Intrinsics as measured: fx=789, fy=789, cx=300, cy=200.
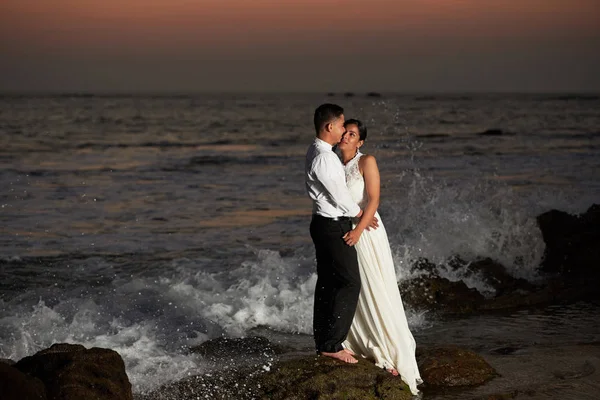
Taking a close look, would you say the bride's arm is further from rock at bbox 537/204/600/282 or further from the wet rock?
rock at bbox 537/204/600/282

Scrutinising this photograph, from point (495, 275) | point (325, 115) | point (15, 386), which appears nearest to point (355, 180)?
point (325, 115)

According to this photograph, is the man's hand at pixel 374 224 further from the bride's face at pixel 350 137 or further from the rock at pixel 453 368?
the rock at pixel 453 368

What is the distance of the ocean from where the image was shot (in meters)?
9.46

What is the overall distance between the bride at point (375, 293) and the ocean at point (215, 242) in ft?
4.44

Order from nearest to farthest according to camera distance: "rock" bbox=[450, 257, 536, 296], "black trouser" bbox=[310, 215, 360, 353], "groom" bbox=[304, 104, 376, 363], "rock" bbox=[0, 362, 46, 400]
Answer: "rock" bbox=[0, 362, 46, 400] < "groom" bbox=[304, 104, 376, 363] < "black trouser" bbox=[310, 215, 360, 353] < "rock" bbox=[450, 257, 536, 296]

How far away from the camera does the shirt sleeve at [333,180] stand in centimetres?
599

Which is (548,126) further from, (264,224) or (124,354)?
(124,354)

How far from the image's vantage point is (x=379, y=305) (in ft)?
21.0

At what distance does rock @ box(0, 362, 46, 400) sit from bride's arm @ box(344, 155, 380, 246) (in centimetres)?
253

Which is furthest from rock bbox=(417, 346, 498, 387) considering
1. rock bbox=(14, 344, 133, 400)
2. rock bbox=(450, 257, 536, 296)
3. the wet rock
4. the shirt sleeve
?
rock bbox=(450, 257, 536, 296)

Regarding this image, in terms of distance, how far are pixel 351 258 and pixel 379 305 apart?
508mm

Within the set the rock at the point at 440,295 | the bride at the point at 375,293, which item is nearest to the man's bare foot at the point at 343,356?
the bride at the point at 375,293

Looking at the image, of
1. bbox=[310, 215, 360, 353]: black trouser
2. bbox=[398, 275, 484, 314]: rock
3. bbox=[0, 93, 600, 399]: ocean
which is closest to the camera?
bbox=[310, 215, 360, 353]: black trouser

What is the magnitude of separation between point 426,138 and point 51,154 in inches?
787
